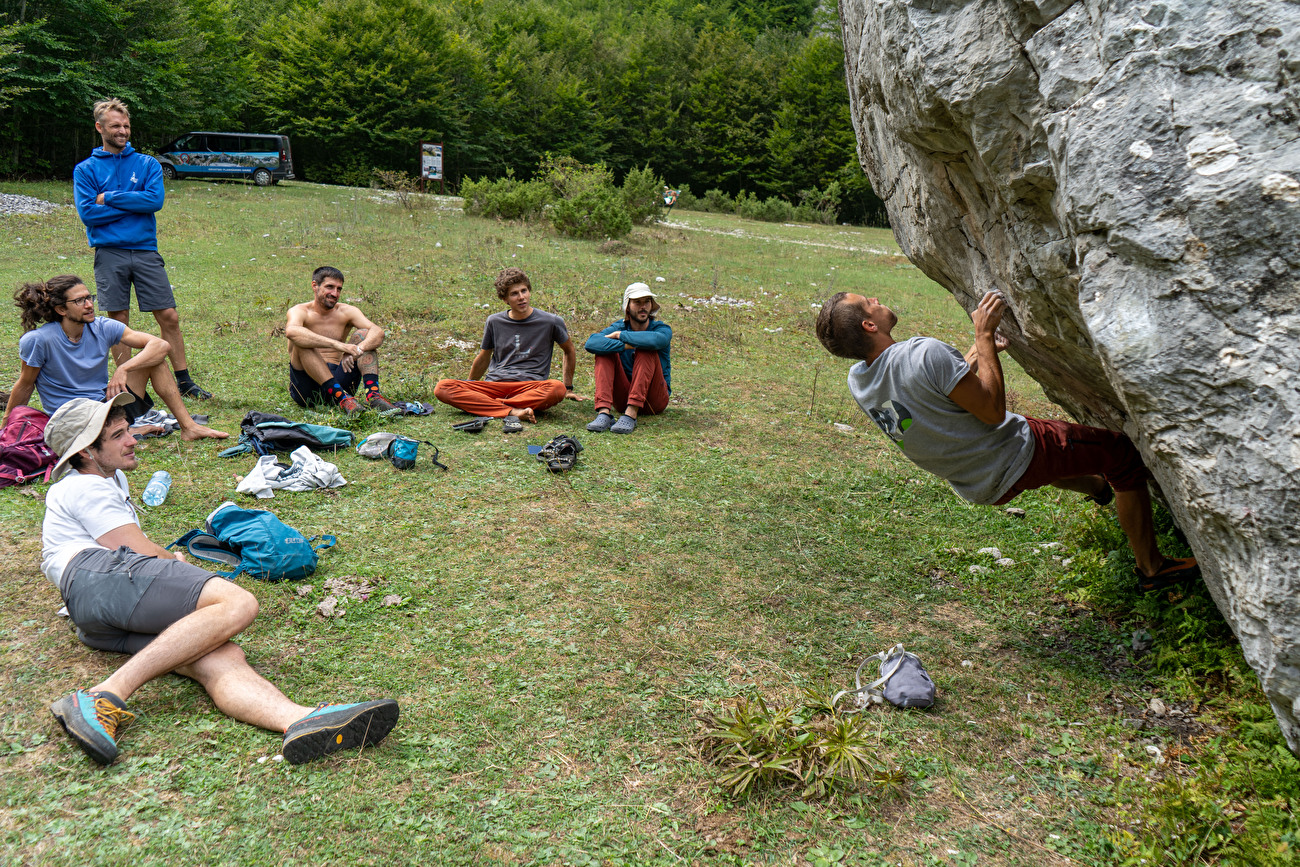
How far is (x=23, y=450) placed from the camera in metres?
5.50

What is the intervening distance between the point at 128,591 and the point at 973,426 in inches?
149

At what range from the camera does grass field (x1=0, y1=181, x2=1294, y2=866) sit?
2.87 metres

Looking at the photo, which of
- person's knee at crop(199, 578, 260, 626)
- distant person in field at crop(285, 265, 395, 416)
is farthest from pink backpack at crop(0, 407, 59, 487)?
person's knee at crop(199, 578, 260, 626)

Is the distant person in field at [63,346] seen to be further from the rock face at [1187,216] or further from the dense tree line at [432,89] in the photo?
the dense tree line at [432,89]

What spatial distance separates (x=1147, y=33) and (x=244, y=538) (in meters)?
4.59

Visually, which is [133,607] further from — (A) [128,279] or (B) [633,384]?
(A) [128,279]

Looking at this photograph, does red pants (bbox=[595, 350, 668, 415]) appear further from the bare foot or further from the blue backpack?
the blue backpack

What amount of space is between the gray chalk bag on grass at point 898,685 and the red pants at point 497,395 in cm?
455

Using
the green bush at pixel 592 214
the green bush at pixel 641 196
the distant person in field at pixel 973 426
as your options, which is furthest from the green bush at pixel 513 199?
the distant person in field at pixel 973 426

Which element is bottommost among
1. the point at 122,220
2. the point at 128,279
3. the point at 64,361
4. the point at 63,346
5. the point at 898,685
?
the point at 898,685

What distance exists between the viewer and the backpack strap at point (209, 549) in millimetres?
4438

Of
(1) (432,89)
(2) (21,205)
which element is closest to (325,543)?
(2) (21,205)

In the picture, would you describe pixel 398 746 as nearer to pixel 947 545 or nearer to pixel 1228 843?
pixel 1228 843

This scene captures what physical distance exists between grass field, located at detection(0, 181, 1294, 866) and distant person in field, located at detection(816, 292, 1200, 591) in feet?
2.76
